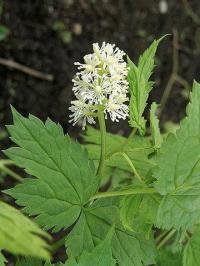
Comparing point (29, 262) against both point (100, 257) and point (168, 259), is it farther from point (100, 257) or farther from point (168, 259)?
point (168, 259)

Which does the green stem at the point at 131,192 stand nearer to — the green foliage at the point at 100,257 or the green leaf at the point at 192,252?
the green foliage at the point at 100,257

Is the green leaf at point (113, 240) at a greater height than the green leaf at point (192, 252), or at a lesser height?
greater

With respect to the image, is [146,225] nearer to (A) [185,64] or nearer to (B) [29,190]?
(B) [29,190]

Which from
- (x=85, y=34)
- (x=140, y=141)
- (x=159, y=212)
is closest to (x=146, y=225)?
(x=159, y=212)

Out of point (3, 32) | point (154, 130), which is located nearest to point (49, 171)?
point (154, 130)

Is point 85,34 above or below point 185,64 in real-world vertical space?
above

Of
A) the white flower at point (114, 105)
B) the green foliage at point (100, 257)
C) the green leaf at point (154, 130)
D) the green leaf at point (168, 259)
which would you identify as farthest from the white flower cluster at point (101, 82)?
the green leaf at point (168, 259)
